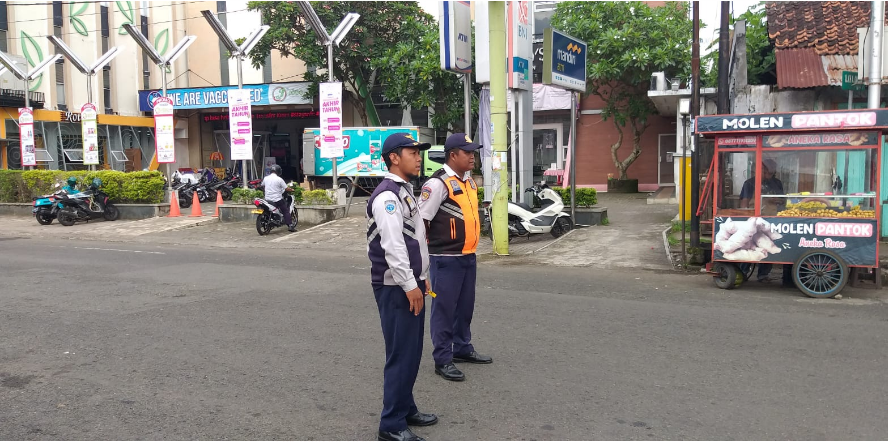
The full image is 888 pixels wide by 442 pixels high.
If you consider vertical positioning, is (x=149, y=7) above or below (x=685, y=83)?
above

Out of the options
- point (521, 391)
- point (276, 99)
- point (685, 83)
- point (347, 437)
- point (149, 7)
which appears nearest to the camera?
point (347, 437)

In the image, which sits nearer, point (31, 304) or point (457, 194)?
point (457, 194)

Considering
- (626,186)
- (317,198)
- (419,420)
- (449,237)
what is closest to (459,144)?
(449,237)

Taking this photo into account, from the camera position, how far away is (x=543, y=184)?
51.1 feet

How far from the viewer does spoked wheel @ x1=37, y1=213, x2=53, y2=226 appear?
58.6 feet

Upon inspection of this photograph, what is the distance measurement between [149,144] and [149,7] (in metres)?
6.61

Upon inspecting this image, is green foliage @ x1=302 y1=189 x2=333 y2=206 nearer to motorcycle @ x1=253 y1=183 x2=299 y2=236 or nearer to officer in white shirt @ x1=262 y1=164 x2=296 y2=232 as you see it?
motorcycle @ x1=253 y1=183 x2=299 y2=236

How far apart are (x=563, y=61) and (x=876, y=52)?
5.48 metres

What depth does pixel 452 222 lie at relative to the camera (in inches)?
204

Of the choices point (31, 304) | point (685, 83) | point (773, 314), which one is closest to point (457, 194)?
point (773, 314)

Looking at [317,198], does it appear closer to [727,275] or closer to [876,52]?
[727,275]

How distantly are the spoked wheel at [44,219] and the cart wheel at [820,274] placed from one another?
17.1 m

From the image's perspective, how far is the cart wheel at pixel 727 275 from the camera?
8.72 metres

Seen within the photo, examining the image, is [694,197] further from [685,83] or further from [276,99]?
[276,99]
